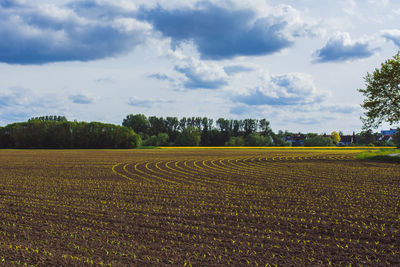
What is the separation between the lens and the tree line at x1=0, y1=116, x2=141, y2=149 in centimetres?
9950

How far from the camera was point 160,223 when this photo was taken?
403 inches

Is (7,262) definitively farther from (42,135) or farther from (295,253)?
(42,135)

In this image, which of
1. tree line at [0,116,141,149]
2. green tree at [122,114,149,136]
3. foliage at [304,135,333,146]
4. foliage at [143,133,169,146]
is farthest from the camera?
green tree at [122,114,149,136]

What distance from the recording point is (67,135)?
100 meters

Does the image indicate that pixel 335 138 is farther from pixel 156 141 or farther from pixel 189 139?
pixel 156 141

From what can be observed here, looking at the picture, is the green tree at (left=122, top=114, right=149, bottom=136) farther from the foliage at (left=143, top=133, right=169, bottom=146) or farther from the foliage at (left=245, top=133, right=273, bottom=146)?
the foliage at (left=245, top=133, right=273, bottom=146)

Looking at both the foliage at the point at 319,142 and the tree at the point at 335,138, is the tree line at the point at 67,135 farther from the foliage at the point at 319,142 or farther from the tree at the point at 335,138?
the tree at the point at 335,138

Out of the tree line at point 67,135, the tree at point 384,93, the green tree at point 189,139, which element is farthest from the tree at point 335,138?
the tree at point 384,93

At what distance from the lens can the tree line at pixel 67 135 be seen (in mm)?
99500

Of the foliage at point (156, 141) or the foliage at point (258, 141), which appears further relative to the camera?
the foliage at point (258, 141)

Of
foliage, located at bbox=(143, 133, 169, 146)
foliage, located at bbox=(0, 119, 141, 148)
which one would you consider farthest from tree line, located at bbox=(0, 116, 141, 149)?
foliage, located at bbox=(143, 133, 169, 146)

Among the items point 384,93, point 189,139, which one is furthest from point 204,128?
point 384,93

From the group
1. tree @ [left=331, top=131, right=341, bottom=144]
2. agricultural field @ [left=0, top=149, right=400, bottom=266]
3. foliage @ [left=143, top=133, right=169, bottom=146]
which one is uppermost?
tree @ [left=331, top=131, right=341, bottom=144]

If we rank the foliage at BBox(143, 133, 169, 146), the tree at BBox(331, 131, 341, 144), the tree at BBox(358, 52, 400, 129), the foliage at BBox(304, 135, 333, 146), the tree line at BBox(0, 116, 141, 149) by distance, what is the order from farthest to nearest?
the tree at BBox(331, 131, 341, 144) < the foliage at BBox(143, 133, 169, 146) < the foliage at BBox(304, 135, 333, 146) < the tree line at BBox(0, 116, 141, 149) < the tree at BBox(358, 52, 400, 129)
